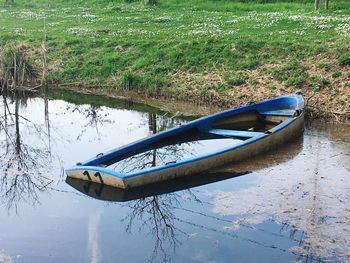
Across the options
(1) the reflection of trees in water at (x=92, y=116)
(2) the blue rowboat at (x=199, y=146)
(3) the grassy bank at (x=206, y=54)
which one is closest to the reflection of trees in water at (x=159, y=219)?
(2) the blue rowboat at (x=199, y=146)

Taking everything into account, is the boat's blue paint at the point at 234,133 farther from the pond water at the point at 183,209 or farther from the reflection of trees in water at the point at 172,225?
the reflection of trees in water at the point at 172,225

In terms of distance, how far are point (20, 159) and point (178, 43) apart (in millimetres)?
9805

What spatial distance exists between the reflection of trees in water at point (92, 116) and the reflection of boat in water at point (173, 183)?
3.67 m

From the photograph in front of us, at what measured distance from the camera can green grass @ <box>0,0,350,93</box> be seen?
18.0 metres

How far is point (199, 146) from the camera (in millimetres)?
12844

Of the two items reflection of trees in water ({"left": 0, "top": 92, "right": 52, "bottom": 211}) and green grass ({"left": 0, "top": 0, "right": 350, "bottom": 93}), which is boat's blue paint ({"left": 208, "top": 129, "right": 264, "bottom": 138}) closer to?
reflection of trees in water ({"left": 0, "top": 92, "right": 52, "bottom": 211})

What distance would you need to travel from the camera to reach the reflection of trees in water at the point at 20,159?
406 inches

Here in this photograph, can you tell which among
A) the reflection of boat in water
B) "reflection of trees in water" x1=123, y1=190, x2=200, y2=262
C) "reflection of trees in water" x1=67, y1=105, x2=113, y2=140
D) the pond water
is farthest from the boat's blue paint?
"reflection of trees in water" x1=67, y1=105, x2=113, y2=140

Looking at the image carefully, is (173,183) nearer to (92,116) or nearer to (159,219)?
(159,219)

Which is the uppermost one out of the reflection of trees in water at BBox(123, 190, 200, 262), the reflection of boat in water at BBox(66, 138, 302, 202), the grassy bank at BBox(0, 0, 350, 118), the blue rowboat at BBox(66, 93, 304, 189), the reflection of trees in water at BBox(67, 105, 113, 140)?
the grassy bank at BBox(0, 0, 350, 118)

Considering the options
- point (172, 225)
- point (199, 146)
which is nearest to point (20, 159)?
point (199, 146)

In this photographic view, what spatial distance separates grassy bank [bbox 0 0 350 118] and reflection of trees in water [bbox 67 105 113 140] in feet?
6.16

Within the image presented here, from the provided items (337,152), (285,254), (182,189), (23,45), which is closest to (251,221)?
(285,254)

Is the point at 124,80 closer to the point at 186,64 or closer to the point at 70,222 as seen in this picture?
the point at 186,64
